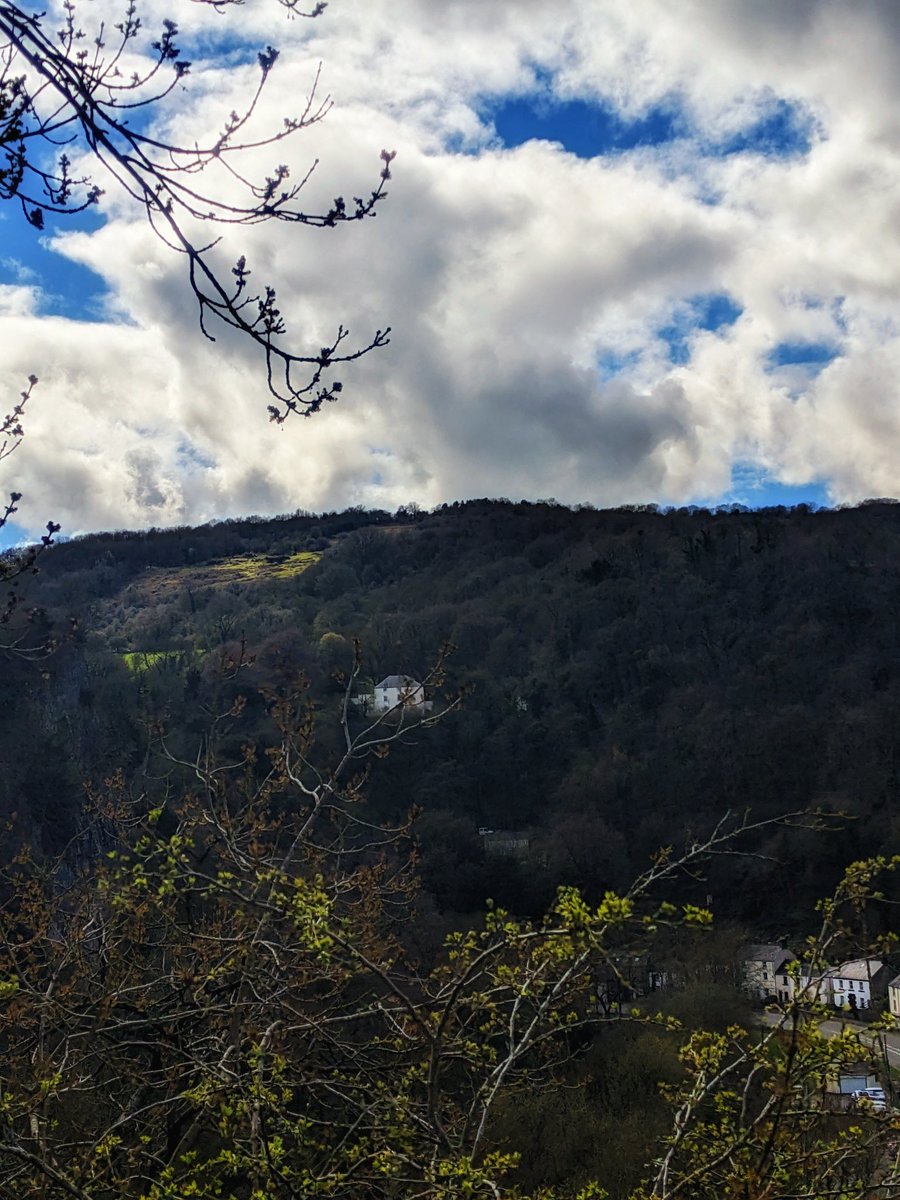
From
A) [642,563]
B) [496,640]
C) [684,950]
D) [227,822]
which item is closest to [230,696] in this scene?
[496,640]

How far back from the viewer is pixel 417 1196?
275 centimetres

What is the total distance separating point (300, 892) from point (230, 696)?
162 ft

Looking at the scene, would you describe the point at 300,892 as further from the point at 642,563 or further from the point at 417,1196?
the point at 642,563

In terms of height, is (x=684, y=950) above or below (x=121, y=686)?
below

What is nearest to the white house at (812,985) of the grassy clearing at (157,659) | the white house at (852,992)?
the white house at (852,992)

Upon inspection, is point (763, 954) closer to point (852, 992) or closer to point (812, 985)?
point (852, 992)

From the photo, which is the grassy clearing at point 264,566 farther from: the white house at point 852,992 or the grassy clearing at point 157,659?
the white house at point 852,992

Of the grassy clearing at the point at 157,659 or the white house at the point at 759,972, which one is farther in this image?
the grassy clearing at the point at 157,659

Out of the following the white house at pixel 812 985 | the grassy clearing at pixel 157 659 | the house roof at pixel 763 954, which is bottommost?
the house roof at pixel 763 954

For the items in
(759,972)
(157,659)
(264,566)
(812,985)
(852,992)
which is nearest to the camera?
(812,985)

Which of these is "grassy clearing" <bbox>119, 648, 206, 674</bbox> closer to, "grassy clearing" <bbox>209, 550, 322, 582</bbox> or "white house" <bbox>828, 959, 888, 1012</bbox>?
"grassy clearing" <bbox>209, 550, 322, 582</bbox>

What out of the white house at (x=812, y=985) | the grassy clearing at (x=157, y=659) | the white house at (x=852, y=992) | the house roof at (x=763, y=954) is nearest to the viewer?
the white house at (x=812, y=985)

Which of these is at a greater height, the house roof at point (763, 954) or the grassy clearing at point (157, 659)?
the grassy clearing at point (157, 659)

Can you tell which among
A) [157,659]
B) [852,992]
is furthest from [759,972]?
[157,659]
